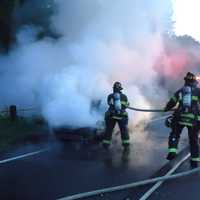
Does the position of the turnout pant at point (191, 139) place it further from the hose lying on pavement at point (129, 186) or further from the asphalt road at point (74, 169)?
the hose lying on pavement at point (129, 186)

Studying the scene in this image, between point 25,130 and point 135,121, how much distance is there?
3.41m

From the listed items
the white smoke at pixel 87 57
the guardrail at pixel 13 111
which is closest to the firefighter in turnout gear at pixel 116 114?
the white smoke at pixel 87 57

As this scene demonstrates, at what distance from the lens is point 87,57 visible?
13656 mm

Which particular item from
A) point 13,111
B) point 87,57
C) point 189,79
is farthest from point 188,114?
point 13,111

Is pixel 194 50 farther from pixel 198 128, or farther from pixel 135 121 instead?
pixel 198 128

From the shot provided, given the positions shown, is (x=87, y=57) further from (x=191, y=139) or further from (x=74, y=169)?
(x=74, y=169)

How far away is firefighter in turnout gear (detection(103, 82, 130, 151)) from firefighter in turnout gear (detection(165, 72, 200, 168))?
2.24m

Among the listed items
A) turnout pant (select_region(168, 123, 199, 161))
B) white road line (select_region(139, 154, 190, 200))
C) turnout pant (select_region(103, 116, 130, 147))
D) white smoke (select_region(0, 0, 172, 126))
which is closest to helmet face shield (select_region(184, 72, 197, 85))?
turnout pant (select_region(168, 123, 199, 161))

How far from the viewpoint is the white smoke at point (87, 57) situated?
12.4 m

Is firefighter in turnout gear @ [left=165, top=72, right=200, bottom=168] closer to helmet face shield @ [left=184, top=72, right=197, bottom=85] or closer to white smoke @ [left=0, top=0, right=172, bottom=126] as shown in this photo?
helmet face shield @ [left=184, top=72, right=197, bottom=85]

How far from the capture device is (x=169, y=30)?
17453mm

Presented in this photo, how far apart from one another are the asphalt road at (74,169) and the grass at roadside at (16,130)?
89 cm

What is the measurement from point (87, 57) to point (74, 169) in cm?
473

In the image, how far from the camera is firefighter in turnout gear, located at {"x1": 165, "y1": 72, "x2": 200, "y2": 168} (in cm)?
1003
